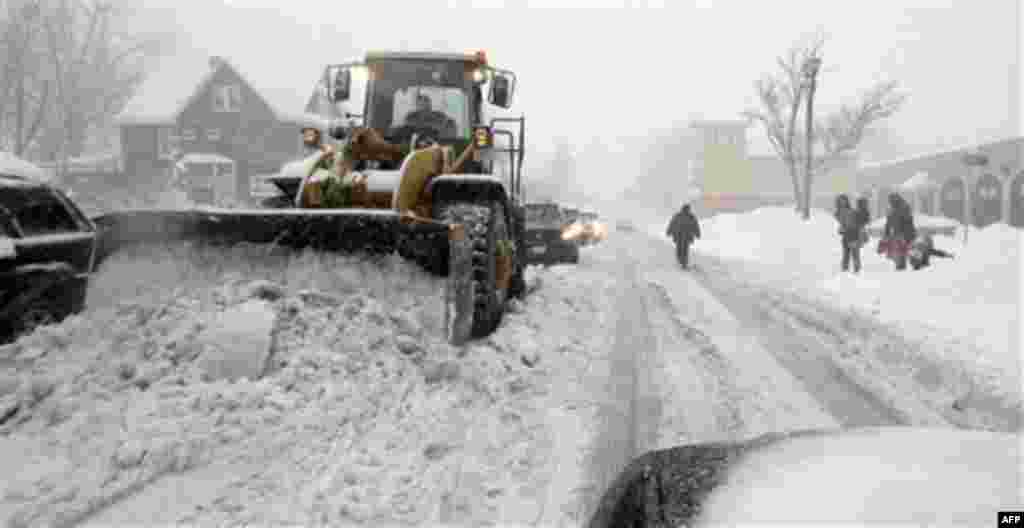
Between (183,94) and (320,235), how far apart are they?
120 feet

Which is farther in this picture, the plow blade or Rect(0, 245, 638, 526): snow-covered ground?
the plow blade

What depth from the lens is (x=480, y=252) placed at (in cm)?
548

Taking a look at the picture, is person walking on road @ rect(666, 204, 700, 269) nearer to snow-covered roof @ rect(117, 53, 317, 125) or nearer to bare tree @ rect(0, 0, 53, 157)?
bare tree @ rect(0, 0, 53, 157)

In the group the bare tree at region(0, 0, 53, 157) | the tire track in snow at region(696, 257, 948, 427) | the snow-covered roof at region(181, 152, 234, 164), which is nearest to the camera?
the tire track in snow at region(696, 257, 948, 427)

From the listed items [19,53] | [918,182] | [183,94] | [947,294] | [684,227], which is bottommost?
[947,294]

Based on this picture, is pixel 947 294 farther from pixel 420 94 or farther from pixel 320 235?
pixel 320 235

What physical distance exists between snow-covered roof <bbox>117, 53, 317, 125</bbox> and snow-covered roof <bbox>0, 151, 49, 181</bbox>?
31.0 meters

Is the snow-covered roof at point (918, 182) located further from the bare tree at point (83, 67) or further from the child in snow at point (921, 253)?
the bare tree at point (83, 67)

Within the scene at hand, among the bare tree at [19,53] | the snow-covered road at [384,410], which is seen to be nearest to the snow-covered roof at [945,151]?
the snow-covered road at [384,410]

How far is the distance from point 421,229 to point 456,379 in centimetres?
116

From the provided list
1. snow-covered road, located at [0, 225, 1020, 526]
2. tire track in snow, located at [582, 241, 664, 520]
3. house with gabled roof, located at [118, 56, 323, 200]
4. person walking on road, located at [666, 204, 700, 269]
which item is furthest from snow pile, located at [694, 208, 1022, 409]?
house with gabled roof, located at [118, 56, 323, 200]

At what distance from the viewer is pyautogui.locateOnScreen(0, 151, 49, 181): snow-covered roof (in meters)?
5.59

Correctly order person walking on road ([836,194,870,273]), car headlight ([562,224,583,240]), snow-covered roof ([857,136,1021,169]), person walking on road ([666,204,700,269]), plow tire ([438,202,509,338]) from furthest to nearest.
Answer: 1. snow-covered roof ([857,136,1021,169])
2. person walking on road ([666,204,700,269])
3. car headlight ([562,224,583,240])
4. person walking on road ([836,194,870,273])
5. plow tire ([438,202,509,338])

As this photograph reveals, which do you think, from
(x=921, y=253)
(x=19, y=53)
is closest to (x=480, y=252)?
(x=921, y=253)
